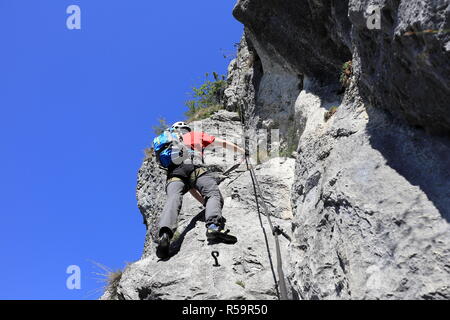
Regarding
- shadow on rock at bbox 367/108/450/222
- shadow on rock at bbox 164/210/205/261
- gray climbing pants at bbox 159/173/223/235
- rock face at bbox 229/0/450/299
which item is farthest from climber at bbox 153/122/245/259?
shadow on rock at bbox 367/108/450/222

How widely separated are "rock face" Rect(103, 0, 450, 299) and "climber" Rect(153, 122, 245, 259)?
1.03ft

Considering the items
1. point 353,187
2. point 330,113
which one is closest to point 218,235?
point 353,187

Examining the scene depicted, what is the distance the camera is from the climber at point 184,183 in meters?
7.64

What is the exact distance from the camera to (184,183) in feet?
28.1

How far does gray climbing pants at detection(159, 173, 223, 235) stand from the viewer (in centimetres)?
764

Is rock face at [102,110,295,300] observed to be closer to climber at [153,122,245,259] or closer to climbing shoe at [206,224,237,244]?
climbing shoe at [206,224,237,244]

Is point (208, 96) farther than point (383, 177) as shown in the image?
Yes

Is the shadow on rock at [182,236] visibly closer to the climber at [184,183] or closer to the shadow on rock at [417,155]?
the climber at [184,183]

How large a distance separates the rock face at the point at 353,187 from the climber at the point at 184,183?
0.31 meters

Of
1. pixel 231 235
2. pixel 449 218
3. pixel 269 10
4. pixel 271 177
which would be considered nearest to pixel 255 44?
pixel 269 10

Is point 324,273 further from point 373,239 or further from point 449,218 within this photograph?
point 449,218

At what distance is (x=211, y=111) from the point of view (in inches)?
623

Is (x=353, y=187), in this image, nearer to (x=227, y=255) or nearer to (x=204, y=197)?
(x=227, y=255)

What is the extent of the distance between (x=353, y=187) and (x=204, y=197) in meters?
3.27
